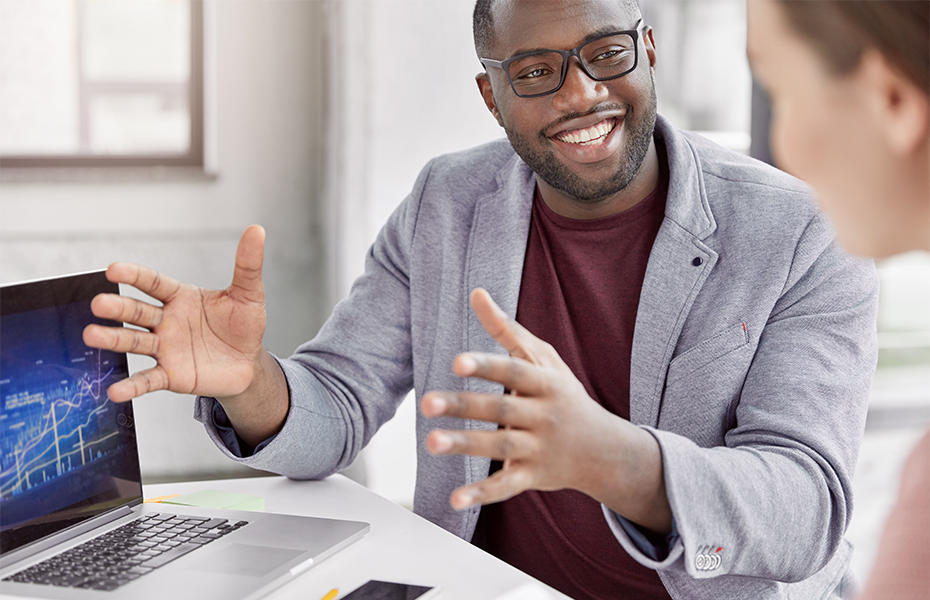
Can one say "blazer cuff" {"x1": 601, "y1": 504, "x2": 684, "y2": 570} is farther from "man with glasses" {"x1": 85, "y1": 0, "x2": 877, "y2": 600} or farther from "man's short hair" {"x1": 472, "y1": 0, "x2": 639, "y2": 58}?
"man's short hair" {"x1": 472, "y1": 0, "x2": 639, "y2": 58}

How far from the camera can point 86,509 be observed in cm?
94

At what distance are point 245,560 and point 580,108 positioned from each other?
0.82m

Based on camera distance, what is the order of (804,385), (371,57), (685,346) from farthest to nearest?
(371,57)
(685,346)
(804,385)

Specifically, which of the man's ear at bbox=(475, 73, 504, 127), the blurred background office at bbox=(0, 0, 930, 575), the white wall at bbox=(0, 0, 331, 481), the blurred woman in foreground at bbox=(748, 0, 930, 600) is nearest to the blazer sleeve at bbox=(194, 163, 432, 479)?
the man's ear at bbox=(475, 73, 504, 127)

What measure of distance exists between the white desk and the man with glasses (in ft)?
0.24

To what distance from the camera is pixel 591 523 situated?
1229 mm

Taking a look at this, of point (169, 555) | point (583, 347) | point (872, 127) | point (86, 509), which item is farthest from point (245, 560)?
point (872, 127)

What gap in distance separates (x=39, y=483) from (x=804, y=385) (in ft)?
2.94

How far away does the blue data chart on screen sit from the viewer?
0.86 metres

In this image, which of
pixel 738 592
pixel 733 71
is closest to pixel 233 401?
pixel 738 592

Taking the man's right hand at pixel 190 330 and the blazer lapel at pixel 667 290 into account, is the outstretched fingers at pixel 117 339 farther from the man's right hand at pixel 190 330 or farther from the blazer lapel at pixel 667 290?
the blazer lapel at pixel 667 290

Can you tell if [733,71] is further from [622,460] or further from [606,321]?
[622,460]

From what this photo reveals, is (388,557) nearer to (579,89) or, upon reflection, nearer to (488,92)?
(579,89)

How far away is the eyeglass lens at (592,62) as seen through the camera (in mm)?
1282
